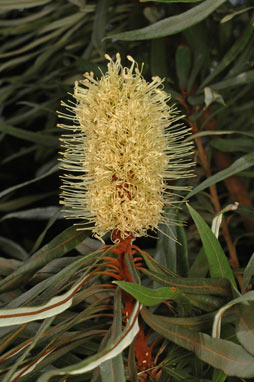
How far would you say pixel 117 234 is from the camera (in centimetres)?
70

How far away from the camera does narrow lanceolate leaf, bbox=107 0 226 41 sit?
72 centimetres

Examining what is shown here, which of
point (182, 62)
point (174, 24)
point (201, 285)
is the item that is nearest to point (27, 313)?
point (201, 285)

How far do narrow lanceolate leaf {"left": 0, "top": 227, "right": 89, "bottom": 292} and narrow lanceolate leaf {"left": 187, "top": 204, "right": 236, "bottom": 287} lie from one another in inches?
7.8

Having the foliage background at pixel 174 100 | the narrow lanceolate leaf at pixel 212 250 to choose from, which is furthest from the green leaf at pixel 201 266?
the narrow lanceolate leaf at pixel 212 250

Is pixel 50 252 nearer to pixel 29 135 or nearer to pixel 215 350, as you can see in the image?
pixel 215 350

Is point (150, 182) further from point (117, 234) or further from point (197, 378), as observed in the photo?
point (197, 378)

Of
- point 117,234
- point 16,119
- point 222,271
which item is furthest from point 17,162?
point 222,271

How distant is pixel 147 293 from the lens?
1.87 ft

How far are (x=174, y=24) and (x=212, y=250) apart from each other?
0.35 meters

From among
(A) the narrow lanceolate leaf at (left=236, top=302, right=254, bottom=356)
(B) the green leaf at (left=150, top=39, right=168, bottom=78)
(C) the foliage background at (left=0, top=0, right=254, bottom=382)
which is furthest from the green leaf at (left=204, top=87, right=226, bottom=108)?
(A) the narrow lanceolate leaf at (left=236, top=302, right=254, bottom=356)

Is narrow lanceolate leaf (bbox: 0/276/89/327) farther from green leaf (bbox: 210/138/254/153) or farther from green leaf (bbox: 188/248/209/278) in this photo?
green leaf (bbox: 210/138/254/153)

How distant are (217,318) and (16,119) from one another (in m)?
0.89

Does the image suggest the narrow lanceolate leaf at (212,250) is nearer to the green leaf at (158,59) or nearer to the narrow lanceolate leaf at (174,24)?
the narrow lanceolate leaf at (174,24)

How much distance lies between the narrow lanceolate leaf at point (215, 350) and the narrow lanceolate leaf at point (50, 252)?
18 cm
